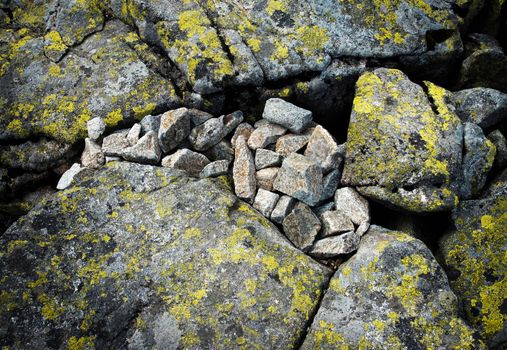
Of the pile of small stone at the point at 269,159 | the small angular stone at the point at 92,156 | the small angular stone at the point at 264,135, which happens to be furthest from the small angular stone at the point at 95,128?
the small angular stone at the point at 264,135

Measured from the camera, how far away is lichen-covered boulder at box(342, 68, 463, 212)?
5.57m

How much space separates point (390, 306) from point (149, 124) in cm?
438

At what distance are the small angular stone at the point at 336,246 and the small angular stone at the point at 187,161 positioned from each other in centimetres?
214

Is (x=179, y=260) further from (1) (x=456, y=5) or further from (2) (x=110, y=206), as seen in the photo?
(1) (x=456, y=5)

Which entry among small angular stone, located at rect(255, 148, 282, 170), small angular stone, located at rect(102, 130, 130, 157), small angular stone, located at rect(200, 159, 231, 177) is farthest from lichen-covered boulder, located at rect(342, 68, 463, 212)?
small angular stone, located at rect(102, 130, 130, 157)

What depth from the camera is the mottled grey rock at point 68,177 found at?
5.93m

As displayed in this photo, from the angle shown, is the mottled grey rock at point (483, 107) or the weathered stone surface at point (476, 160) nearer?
the weathered stone surface at point (476, 160)

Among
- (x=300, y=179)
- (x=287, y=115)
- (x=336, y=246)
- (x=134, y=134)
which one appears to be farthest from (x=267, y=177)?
(x=134, y=134)

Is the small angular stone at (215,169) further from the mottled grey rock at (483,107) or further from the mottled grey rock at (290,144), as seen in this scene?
the mottled grey rock at (483,107)

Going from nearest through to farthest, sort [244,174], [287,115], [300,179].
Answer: [300,179] < [244,174] < [287,115]

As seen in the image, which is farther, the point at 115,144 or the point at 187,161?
the point at 115,144

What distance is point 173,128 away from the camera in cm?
600

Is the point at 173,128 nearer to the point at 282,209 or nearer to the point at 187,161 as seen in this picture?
the point at 187,161

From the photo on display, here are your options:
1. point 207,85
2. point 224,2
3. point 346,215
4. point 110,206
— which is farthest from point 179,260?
point 224,2
